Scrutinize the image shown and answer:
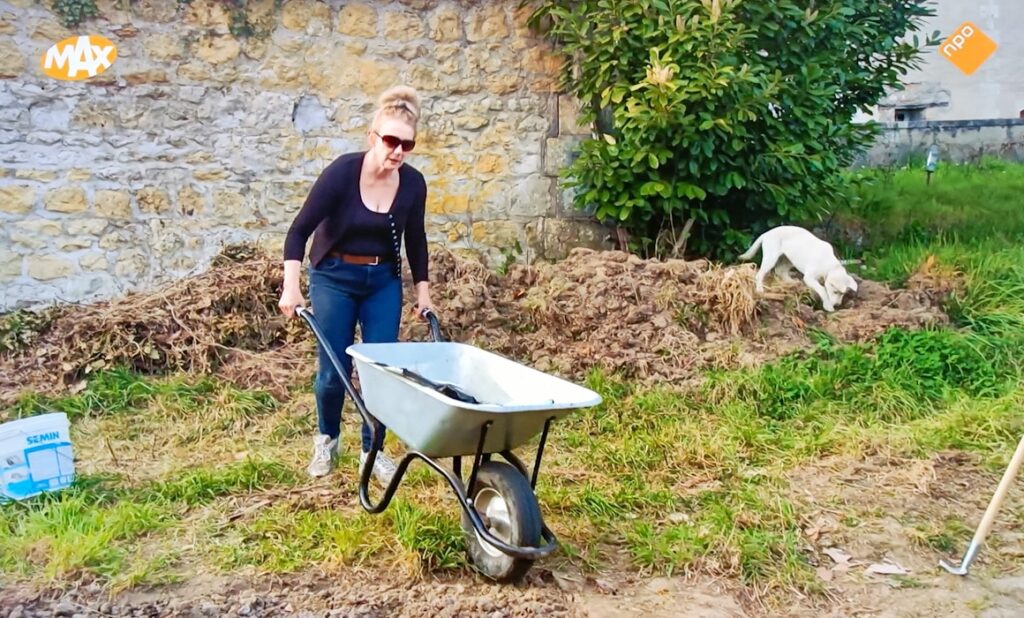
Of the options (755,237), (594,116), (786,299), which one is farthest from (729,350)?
(594,116)

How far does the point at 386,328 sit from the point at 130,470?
4.67ft

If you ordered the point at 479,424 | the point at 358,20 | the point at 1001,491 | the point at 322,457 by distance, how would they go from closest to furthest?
the point at 479,424 → the point at 1001,491 → the point at 322,457 → the point at 358,20

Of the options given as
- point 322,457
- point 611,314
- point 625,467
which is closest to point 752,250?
point 611,314

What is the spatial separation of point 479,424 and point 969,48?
15.4 meters

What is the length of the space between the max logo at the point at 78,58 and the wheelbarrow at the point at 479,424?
3.70 meters

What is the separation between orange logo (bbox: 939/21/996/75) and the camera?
14711 millimetres

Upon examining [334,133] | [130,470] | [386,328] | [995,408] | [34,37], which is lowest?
[130,470]

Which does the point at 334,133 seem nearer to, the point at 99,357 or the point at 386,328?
the point at 99,357

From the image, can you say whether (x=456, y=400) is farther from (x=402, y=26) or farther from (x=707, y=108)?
(x=402, y=26)

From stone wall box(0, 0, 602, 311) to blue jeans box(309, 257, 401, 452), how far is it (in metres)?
2.80

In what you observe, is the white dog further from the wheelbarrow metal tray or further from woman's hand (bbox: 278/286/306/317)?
woman's hand (bbox: 278/286/306/317)

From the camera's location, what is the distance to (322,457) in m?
4.15

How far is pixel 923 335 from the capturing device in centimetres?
541

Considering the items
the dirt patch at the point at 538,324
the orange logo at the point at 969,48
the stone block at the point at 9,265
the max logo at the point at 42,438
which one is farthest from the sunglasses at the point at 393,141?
the orange logo at the point at 969,48
